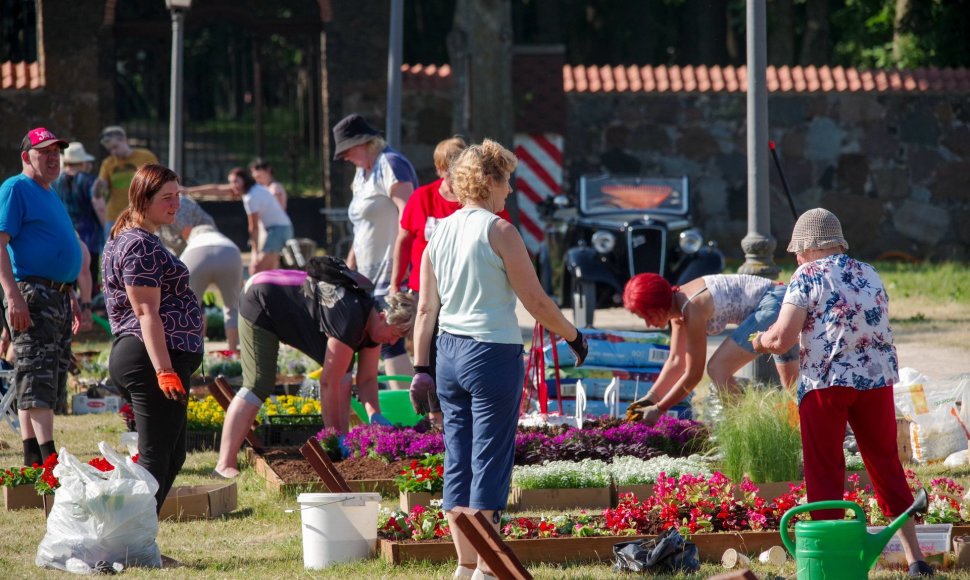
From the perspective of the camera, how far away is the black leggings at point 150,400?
5.59 metres

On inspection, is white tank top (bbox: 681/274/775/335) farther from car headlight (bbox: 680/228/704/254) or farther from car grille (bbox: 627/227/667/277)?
car grille (bbox: 627/227/667/277)

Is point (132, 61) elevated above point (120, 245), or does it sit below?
above

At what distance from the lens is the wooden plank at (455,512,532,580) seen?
461 centimetres

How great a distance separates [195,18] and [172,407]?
51.4 feet

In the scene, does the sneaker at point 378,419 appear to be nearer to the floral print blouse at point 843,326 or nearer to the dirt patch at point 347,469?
the dirt patch at point 347,469

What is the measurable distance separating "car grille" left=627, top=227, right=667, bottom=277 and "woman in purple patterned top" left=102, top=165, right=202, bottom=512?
905 centimetres

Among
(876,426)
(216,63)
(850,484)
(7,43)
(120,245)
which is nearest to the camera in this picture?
(876,426)

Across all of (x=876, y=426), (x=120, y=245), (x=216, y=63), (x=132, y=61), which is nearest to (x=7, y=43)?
(x=132, y=61)

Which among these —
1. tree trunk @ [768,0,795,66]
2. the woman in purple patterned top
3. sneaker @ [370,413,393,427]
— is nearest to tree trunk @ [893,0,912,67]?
tree trunk @ [768,0,795,66]

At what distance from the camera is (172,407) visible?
18.7ft

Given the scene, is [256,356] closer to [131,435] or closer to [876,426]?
[131,435]

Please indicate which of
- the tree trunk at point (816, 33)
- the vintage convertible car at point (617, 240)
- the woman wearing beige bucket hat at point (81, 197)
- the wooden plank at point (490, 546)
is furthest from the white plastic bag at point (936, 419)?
the tree trunk at point (816, 33)

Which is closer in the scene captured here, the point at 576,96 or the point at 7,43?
the point at 576,96

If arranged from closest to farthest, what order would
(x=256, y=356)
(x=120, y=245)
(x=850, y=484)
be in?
1. (x=120, y=245)
2. (x=850, y=484)
3. (x=256, y=356)
